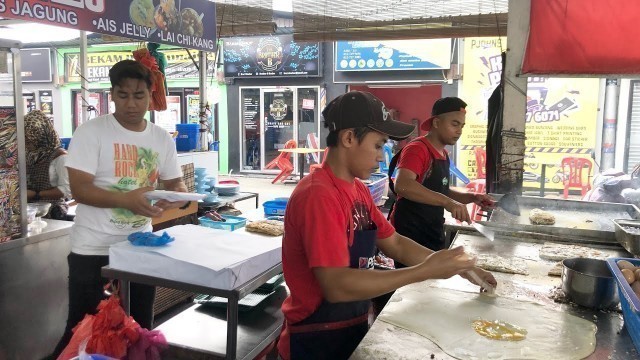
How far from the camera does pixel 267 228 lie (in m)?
3.13

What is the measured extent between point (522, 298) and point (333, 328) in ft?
3.06

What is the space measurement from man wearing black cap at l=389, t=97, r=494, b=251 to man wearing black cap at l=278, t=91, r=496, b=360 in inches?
63.6

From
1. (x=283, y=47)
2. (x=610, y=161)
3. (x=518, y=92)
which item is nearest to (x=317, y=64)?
(x=283, y=47)

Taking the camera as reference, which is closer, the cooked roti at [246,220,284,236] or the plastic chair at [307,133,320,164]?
the cooked roti at [246,220,284,236]

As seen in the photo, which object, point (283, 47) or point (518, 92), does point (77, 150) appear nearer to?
point (518, 92)

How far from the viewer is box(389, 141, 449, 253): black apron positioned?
357cm

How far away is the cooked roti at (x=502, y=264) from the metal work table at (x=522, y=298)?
36 millimetres

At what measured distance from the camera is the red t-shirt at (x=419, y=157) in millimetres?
3457

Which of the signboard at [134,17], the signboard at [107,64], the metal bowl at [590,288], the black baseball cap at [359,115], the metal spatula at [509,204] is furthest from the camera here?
the signboard at [107,64]

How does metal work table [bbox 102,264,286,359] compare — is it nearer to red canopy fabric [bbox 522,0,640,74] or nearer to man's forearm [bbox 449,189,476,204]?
man's forearm [bbox 449,189,476,204]

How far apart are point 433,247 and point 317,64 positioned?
29.6 feet

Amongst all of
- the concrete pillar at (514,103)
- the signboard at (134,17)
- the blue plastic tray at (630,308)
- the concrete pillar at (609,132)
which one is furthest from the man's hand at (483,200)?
the concrete pillar at (609,132)

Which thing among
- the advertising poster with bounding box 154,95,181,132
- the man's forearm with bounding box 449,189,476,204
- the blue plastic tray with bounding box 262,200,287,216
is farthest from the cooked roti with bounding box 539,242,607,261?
the advertising poster with bounding box 154,95,181,132

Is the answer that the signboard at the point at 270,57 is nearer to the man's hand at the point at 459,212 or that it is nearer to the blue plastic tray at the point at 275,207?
the blue plastic tray at the point at 275,207
